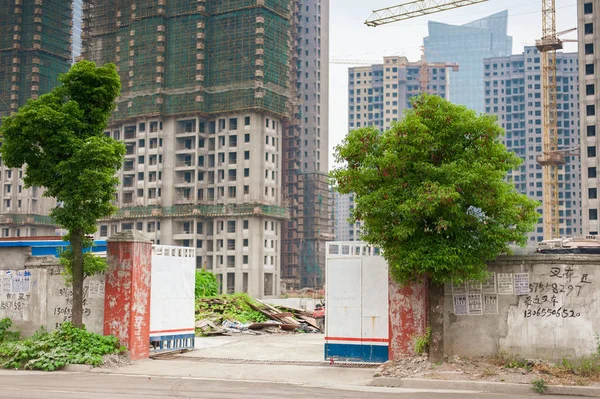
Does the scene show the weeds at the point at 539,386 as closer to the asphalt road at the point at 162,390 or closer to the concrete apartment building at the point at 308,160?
the asphalt road at the point at 162,390

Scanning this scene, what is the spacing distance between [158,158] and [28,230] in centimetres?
3577


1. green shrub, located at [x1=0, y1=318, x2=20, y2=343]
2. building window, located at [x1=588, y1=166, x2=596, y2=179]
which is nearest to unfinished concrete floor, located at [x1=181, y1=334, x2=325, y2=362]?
green shrub, located at [x1=0, y1=318, x2=20, y2=343]

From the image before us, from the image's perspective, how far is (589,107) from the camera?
323 feet

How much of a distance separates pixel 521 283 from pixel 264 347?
13.2 meters

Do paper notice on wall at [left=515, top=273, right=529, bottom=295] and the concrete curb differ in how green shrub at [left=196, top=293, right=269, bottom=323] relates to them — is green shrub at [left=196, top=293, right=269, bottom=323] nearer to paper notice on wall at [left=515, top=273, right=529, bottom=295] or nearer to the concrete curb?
the concrete curb

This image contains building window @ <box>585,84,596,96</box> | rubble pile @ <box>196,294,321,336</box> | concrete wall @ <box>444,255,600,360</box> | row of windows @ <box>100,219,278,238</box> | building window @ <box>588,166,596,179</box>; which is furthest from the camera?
row of windows @ <box>100,219,278,238</box>

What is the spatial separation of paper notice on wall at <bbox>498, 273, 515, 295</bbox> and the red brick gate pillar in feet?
38.3

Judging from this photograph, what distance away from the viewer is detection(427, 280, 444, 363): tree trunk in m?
20.4

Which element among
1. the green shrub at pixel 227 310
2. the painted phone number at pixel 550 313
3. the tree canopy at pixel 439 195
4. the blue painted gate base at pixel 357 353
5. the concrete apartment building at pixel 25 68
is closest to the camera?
the tree canopy at pixel 439 195

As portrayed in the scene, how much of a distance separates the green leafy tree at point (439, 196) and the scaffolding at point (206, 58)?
297 ft

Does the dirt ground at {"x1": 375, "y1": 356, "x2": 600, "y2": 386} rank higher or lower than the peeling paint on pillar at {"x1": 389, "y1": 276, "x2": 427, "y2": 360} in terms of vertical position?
lower

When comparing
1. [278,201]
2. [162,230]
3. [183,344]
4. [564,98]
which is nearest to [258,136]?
[278,201]

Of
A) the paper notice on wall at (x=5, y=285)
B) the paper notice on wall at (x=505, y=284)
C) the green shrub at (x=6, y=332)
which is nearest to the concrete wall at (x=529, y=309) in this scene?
the paper notice on wall at (x=505, y=284)

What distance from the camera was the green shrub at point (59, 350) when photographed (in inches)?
892
